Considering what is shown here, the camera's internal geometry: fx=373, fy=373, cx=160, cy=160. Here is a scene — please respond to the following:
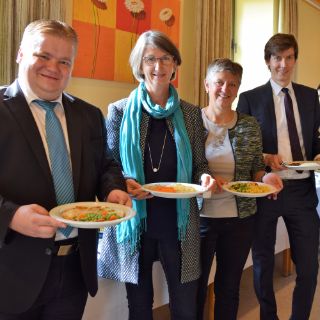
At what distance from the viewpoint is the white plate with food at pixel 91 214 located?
100 cm

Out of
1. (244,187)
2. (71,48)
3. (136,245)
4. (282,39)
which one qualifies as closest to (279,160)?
(244,187)

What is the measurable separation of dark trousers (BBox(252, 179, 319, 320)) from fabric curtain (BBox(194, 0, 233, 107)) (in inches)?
66.4

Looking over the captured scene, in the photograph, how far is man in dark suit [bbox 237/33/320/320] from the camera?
78.7 inches

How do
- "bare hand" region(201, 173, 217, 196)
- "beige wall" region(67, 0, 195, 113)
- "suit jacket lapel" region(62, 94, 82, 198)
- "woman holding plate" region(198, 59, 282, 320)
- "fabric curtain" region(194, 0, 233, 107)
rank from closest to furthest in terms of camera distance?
"suit jacket lapel" region(62, 94, 82, 198) < "bare hand" region(201, 173, 217, 196) < "woman holding plate" region(198, 59, 282, 320) < "beige wall" region(67, 0, 195, 113) < "fabric curtain" region(194, 0, 233, 107)

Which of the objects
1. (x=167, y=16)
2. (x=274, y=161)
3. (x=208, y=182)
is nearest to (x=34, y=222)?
(x=208, y=182)

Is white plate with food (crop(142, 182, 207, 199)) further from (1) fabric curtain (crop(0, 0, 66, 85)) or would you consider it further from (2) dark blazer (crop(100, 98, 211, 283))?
(1) fabric curtain (crop(0, 0, 66, 85))

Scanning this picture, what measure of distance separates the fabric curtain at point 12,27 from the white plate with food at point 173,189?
1.18 metres

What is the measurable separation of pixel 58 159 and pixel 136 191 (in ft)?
1.31

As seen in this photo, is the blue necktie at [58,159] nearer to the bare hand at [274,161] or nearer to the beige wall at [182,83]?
A: the bare hand at [274,161]

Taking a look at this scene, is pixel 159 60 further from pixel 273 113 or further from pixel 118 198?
pixel 273 113

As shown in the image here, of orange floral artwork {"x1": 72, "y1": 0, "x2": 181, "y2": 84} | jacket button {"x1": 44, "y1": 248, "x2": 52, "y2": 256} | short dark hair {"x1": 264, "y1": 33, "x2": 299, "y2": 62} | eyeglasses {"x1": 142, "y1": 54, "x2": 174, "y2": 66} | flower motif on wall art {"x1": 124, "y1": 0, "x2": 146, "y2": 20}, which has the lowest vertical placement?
jacket button {"x1": 44, "y1": 248, "x2": 52, "y2": 256}

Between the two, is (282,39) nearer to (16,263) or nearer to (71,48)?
(71,48)

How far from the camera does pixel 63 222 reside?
0.97m

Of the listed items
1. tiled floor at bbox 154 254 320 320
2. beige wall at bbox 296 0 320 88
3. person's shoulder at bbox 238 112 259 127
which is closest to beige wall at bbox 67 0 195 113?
person's shoulder at bbox 238 112 259 127
